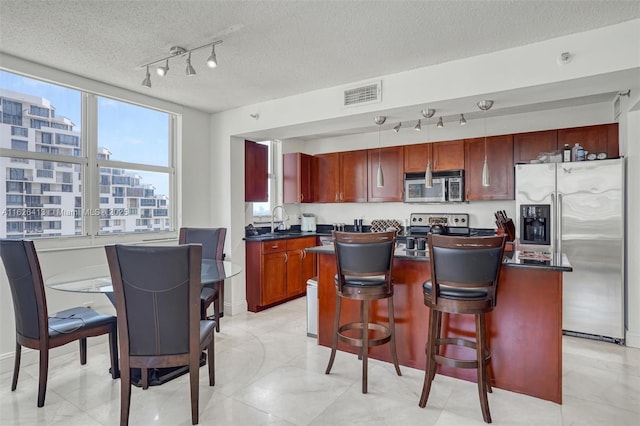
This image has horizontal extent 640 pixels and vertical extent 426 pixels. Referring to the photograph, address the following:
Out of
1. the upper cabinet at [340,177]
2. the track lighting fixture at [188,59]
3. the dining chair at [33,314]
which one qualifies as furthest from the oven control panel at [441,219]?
the dining chair at [33,314]

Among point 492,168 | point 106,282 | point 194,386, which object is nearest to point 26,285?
point 106,282

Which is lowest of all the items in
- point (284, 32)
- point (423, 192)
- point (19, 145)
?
point (423, 192)

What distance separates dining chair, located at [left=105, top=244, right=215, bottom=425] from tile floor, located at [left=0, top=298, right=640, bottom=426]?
45cm

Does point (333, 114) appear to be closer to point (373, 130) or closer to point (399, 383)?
point (373, 130)

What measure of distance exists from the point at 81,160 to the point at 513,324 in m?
3.89

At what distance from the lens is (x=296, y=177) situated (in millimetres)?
5570

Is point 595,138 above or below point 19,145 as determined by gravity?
above

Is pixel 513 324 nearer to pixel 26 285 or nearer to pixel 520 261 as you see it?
pixel 520 261

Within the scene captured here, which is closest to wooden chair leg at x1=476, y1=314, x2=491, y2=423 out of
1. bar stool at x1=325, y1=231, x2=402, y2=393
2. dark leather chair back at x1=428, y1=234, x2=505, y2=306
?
dark leather chair back at x1=428, y1=234, x2=505, y2=306

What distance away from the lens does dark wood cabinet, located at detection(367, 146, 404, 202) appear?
511 cm

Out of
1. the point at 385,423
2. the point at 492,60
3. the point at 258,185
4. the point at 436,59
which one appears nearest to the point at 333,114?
the point at 436,59

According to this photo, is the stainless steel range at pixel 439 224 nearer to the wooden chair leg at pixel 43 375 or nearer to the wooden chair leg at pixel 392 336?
the wooden chair leg at pixel 392 336

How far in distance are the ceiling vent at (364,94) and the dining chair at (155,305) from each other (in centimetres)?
215

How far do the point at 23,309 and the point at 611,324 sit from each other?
4904mm
